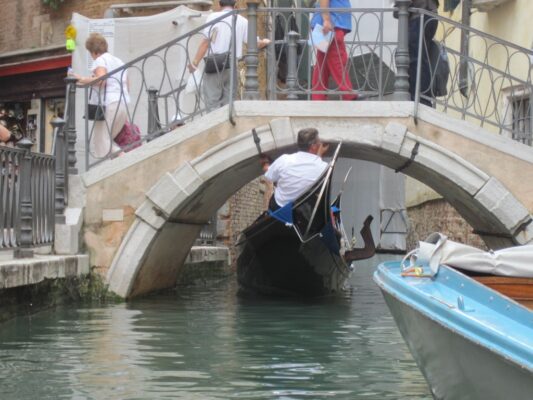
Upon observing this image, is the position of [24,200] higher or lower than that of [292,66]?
lower

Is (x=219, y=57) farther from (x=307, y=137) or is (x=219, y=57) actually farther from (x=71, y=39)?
(x=71, y=39)

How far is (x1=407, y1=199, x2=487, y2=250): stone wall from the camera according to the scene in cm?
1375

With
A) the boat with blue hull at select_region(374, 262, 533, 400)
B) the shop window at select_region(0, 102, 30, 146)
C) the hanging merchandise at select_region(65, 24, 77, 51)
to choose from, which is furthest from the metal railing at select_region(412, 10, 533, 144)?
the shop window at select_region(0, 102, 30, 146)

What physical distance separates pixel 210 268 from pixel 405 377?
278 inches

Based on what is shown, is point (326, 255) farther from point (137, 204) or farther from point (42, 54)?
Answer: point (42, 54)

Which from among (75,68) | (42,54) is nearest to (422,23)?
(75,68)

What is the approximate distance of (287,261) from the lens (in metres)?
10.1

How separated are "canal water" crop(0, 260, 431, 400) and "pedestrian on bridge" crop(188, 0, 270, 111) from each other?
1670 millimetres

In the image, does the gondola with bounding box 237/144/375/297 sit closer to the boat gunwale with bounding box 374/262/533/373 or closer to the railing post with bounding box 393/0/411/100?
the railing post with bounding box 393/0/411/100

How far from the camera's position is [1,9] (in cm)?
1332

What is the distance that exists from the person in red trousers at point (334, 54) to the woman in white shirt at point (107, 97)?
4.95ft

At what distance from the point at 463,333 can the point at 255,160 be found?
18.4 feet

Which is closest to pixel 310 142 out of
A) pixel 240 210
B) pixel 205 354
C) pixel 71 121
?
pixel 71 121

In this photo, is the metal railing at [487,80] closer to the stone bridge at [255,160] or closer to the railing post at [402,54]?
the railing post at [402,54]
